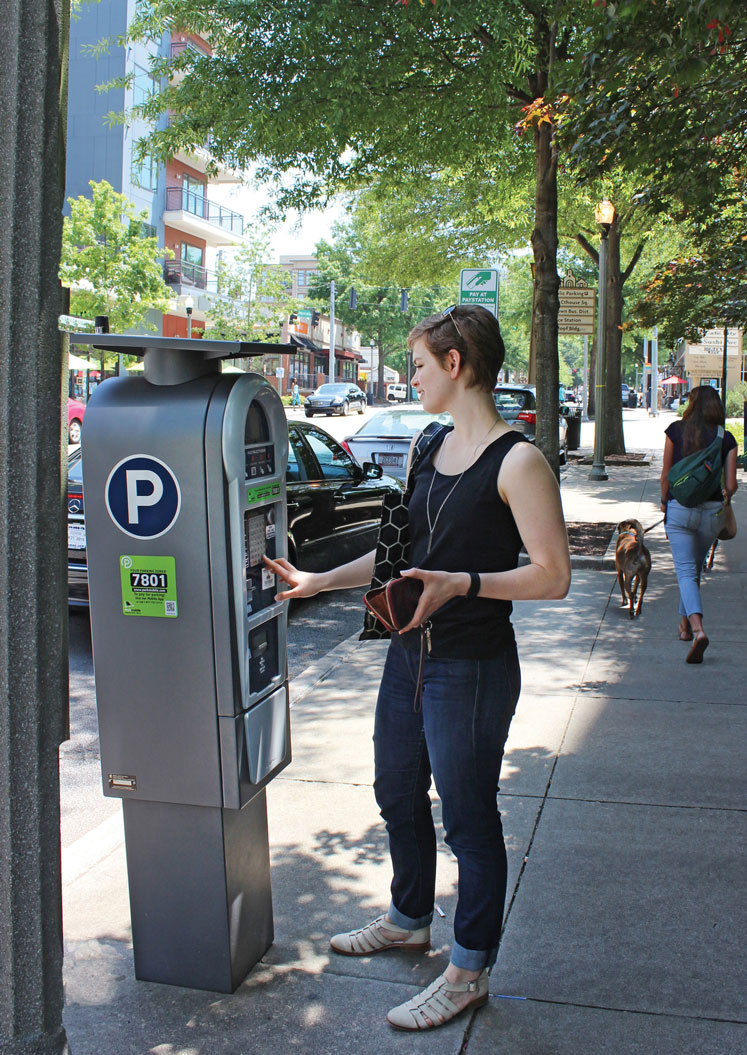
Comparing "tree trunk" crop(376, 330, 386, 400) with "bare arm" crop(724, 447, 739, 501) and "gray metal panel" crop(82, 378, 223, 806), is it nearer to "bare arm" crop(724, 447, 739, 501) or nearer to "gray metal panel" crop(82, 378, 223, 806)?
"bare arm" crop(724, 447, 739, 501)

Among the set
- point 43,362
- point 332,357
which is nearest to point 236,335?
point 332,357

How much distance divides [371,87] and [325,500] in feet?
14.5

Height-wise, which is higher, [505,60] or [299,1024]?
[505,60]

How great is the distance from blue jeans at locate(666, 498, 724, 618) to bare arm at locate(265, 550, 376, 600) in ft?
14.8

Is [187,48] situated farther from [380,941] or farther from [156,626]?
[380,941]

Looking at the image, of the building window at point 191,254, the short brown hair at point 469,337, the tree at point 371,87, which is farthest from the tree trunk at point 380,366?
the short brown hair at point 469,337

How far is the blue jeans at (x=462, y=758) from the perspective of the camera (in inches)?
113

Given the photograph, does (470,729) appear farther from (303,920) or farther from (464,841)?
(303,920)

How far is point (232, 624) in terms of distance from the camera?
2920 millimetres

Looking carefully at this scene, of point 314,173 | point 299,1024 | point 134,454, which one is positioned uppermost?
point 314,173

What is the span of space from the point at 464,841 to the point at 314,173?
10596mm

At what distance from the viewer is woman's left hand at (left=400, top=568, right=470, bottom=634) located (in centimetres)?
267

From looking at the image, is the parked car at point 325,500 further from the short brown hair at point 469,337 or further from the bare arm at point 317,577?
the short brown hair at point 469,337

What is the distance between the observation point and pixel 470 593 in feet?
9.02
